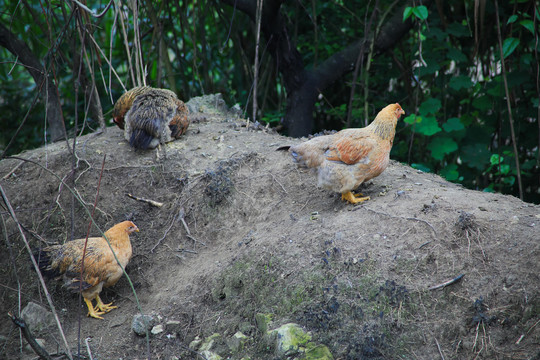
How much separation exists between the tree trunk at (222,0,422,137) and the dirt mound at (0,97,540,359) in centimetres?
176

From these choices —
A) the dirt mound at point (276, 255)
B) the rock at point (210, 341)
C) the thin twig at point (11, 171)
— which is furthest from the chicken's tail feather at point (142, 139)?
the rock at point (210, 341)

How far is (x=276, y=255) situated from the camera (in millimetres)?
3582

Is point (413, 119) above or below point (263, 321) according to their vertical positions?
above

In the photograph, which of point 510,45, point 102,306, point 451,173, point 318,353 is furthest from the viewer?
point 451,173

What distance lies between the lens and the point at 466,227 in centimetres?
329

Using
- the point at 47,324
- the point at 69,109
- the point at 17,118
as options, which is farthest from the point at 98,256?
the point at 17,118

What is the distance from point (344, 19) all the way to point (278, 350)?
19.2ft

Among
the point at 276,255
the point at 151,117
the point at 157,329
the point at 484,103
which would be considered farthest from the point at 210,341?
the point at 484,103

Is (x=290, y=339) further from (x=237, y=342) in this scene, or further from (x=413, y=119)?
(x=413, y=119)

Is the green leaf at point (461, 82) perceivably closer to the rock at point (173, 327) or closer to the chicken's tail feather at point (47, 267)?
the rock at point (173, 327)

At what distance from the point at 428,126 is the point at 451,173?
2.38ft

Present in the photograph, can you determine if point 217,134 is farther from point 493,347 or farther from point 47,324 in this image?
point 493,347

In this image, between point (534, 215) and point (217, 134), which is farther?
point (217, 134)

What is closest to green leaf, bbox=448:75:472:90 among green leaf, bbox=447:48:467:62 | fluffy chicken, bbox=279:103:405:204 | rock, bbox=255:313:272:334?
green leaf, bbox=447:48:467:62
